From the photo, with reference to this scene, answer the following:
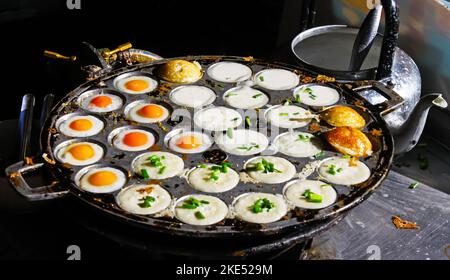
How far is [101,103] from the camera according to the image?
3.47 meters

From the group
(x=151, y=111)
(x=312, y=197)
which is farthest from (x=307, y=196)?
(x=151, y=111)

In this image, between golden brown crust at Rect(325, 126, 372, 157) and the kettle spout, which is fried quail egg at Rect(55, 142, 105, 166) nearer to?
golden brown crust at Rect(325, 126, 372, 157)

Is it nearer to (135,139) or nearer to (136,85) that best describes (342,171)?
(135,139)

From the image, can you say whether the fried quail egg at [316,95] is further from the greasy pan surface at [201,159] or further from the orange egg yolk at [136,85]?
the orange egg yolk at [136,85]

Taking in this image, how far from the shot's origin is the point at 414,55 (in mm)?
4895

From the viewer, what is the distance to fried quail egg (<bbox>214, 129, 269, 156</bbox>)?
10.6ft

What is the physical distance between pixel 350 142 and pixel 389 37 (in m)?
0.98

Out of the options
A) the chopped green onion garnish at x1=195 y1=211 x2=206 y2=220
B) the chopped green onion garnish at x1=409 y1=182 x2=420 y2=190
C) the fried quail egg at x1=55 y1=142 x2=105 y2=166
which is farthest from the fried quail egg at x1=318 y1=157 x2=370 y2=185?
the fried quail egg at x1=55 y1=142 x2=105 y2=166

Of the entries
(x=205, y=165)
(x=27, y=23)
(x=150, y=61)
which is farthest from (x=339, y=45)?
(x=27, y=23)

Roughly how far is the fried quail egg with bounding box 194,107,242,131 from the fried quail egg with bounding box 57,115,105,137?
0.55 m

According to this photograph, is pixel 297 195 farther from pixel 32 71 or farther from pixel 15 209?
pixel 32 71

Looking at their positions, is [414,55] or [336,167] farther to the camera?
[414,55]

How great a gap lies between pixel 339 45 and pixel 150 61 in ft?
5.12

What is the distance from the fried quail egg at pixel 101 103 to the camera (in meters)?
3.45
